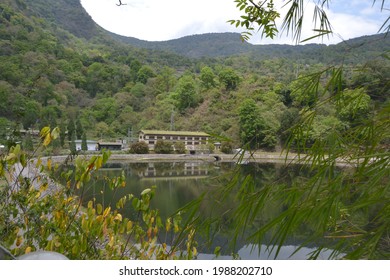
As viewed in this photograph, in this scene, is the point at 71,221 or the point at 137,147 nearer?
the point at 71,221

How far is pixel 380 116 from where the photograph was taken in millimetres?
608

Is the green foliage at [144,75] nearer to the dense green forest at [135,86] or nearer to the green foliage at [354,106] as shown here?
the dense green forest at [135,86]

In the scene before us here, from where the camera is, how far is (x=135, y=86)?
5000mm

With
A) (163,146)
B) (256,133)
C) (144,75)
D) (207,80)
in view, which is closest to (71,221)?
(256,133)

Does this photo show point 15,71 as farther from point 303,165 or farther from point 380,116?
point 380,116

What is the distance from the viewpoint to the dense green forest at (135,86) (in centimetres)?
93

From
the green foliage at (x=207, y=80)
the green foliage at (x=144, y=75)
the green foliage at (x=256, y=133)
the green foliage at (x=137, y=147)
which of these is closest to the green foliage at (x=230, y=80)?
the green foliage at (x=207, y=80)

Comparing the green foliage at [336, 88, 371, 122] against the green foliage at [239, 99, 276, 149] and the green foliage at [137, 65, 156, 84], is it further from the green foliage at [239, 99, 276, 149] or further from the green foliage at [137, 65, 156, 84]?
the green foliage at [137, 65, 156, 84]

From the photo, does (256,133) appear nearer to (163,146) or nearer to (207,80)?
(207,80)

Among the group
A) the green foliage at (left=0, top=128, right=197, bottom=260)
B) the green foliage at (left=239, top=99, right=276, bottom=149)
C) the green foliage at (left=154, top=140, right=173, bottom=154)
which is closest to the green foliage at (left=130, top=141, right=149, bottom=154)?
the green foliage at (left=154, top=140, right=173, bottom=154)

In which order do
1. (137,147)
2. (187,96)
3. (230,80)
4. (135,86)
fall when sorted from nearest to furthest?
1. (230,80)
2. (187,96)
3. (137,147)
4. (135,86)

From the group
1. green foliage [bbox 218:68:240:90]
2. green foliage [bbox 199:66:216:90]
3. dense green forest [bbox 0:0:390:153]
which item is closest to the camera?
dense green forest [bbox 0:0:390:153]

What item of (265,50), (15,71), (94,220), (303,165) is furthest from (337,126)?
(265,50)

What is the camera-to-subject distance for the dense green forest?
929 mm
